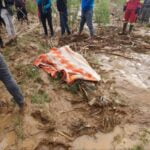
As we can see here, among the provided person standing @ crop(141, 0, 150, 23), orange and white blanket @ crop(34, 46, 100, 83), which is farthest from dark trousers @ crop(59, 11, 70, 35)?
person standing @ crop(141, 0, 150, 23)

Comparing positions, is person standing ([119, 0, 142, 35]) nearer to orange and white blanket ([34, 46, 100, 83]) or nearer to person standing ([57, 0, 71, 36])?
person standing ([57, 0, 71, 36])

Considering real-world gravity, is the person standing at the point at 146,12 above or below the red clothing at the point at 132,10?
below

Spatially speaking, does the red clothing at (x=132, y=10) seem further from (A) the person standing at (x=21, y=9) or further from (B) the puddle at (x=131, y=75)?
(A) the person standing at (x=21, y=9)

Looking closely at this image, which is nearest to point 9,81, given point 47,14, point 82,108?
point 82,108

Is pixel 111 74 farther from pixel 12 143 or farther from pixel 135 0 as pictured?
pixel 135 0

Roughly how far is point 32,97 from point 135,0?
4.56 metres

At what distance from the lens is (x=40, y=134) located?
115 inches

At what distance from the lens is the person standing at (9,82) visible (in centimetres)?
277

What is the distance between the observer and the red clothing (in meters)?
6.65

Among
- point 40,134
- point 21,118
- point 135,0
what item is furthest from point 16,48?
point 135,0

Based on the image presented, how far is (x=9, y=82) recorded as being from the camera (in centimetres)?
291

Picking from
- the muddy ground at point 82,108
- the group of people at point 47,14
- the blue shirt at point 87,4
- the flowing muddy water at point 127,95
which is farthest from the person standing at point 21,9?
the flowing muddy water at point 127,95

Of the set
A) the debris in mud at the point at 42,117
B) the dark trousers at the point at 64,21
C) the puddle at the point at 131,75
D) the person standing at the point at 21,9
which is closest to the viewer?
the debris in mud at the point at 42,117

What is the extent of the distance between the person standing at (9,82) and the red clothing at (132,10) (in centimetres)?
477
